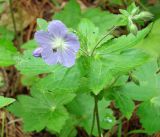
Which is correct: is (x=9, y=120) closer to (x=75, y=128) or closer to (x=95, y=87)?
(x=75, y=128)

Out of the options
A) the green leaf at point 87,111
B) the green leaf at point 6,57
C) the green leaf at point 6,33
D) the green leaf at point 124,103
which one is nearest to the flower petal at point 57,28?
the green leaf at point 6,57

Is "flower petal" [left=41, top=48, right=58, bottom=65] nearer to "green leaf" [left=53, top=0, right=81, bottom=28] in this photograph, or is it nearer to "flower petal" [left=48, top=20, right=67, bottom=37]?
"flower petal" [left=48, top=20, right=67, bottom=37]

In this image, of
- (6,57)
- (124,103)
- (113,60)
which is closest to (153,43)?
(124,103)

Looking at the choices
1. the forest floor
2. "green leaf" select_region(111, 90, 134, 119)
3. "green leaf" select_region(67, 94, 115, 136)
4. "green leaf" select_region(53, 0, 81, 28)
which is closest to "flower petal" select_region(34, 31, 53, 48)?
"green leaf" select_region(111, 90, 134, 119)

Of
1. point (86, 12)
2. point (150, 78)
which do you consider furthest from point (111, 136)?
point (86, 12)

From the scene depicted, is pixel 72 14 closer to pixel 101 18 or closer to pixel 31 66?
pixel 101 18

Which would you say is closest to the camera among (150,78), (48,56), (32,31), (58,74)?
(48,56)

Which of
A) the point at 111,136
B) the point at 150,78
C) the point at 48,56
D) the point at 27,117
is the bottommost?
the point at 111,136
